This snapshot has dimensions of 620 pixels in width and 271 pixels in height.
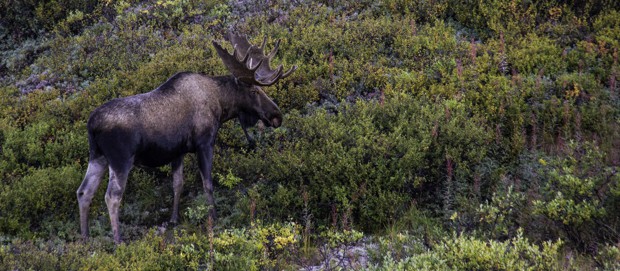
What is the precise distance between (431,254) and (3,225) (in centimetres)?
559

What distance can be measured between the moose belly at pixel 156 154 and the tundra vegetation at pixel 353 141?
32.8 inches

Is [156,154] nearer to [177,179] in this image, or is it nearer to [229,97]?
→ [177,179]

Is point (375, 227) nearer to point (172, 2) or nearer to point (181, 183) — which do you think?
point (181, 183)

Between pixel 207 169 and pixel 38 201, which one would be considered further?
pixel 207 169

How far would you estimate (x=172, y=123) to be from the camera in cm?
784

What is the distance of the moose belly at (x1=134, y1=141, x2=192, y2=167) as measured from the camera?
7516 mm

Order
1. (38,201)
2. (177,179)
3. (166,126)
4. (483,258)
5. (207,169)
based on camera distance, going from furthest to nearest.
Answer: (177,179)
(207,169)
(38,201)
(166,126)
(483,258)

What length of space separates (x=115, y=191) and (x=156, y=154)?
0.74 m

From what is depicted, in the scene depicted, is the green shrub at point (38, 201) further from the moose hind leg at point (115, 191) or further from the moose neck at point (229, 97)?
the moose neck at point (229, 97)

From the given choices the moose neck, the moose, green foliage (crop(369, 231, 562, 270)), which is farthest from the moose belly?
green foliage (crop(369, 231, 562, 270))

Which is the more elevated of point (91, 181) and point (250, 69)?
point (250, 69)

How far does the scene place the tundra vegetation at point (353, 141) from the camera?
6.55 m

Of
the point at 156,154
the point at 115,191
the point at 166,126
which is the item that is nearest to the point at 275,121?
the point at 166,126

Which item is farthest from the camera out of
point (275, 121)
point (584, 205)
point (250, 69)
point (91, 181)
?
point (275, 121)
